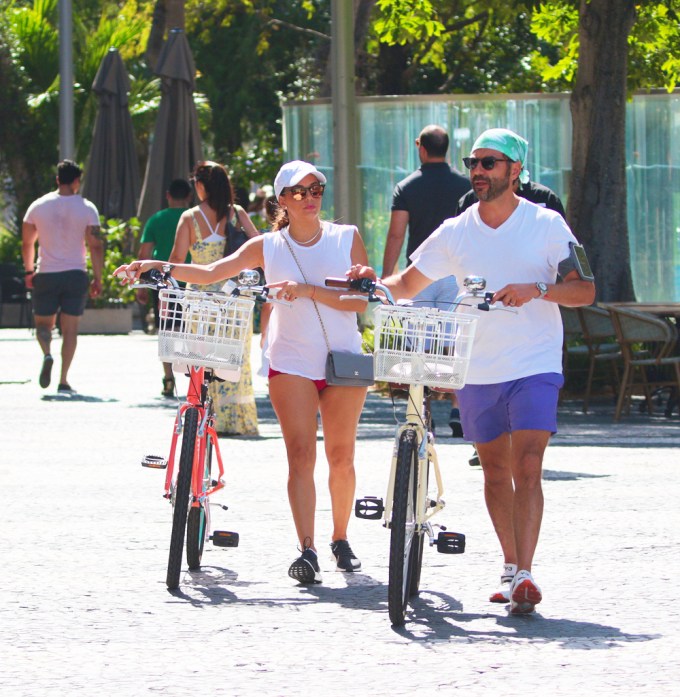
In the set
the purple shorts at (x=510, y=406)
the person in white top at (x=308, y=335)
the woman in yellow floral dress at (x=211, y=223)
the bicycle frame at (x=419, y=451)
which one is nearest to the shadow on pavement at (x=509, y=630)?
the bicycle frame at (x=419, y=451)

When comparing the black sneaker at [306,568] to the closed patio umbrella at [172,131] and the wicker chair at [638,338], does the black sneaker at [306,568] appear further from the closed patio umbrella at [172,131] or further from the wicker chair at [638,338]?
the closed patio umbrella at [172,131]

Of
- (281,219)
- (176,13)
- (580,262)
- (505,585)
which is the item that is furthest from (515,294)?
(176,13)

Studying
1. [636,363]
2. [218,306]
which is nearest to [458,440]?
[636,363]

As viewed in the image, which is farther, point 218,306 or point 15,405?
point 15,405

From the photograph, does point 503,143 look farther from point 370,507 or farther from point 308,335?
point 370,507

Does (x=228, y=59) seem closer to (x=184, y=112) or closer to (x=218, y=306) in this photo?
(x=184, y=112)

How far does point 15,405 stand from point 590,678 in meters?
10.8

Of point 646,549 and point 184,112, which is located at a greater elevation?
point 184,112

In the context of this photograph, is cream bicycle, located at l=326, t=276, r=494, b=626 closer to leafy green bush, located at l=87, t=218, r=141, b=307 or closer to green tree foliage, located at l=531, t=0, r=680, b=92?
green tree foliage, located at l=531, t=0, r=680, b=92

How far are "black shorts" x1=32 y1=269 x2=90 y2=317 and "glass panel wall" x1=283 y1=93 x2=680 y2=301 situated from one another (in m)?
4.50

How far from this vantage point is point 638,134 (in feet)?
66.7

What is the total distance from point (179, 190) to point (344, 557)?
7426 millimetres

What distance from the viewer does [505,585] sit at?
707cm

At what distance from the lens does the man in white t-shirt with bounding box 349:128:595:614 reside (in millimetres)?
6672
